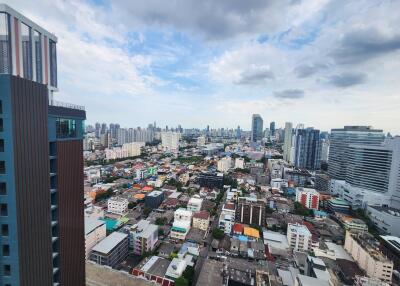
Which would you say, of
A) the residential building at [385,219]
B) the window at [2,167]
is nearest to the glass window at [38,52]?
the window at [2,167]

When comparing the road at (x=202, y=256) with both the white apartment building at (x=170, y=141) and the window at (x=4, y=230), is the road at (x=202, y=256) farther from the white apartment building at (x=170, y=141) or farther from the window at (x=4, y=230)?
the white apartment building at (x=170, y=141)

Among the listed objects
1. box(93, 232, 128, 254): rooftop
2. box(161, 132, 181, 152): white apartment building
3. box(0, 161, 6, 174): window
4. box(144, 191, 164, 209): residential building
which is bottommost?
box(144, 191, 164, 209): residential building

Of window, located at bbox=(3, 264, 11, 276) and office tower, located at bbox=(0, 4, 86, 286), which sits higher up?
office tower, located at bbox=(0, 4, 86, 286)

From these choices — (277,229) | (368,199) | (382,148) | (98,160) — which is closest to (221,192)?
(277,229)

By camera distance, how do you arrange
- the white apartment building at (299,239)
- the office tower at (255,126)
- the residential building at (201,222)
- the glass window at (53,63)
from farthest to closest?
the office tower at (255,126) → the residential building at (201,222) → the white apartment building at (299,239) → the glass window at (53,63)

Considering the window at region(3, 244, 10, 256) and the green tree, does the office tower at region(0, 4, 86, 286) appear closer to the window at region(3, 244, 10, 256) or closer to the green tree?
the window at region(3, 244, 10, 256)

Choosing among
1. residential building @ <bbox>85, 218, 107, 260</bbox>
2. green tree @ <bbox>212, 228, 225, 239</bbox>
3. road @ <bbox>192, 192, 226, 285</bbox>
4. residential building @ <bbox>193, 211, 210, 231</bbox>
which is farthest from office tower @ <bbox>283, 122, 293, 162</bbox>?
residential building @ <bbox>85, 218, 107, 260</bbox>
